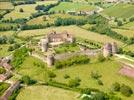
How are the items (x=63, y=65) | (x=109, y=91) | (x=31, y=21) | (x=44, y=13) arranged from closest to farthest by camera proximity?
(x=109, y=91), (x=63, y=65), (x=31, y=21), (x=44, y=13)

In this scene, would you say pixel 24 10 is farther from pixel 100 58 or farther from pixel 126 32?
pixel 100 58

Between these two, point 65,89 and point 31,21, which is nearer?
point 65,89

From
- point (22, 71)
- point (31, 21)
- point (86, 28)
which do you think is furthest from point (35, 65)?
point (31, 21)

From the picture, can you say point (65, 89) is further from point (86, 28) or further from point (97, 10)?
point (97, 10)

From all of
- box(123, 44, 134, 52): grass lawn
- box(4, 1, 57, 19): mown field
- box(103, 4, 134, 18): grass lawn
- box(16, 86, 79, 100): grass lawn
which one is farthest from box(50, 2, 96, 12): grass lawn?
Result: box(16, 86, 79, 100): grass lawn

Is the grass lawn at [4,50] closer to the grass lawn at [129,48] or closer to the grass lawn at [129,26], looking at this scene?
the grass lawn at [129,48]

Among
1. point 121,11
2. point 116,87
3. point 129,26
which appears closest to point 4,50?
point 129,26

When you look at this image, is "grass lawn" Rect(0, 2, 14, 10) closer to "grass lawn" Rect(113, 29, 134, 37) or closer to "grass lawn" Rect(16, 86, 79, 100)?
"grass lawn" Rect(113, 29, 134, 37)
